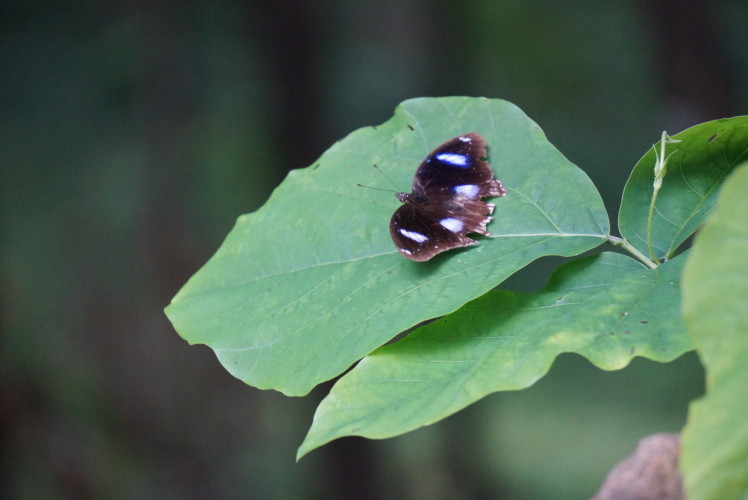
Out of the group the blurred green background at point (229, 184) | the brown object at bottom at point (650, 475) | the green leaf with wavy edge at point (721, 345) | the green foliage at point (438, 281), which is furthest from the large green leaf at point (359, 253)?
the blurred green background at point (229, 184)

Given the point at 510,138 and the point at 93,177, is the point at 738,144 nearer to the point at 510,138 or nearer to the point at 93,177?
the point at 510,138

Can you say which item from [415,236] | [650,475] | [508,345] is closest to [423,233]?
[415,236]

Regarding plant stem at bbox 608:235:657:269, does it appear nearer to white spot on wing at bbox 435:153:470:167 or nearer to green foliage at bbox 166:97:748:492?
green foliage at bbox 166:97:748:492

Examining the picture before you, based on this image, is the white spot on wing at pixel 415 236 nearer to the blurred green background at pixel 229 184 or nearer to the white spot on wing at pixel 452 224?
the white spot on wing at pixel 452 224

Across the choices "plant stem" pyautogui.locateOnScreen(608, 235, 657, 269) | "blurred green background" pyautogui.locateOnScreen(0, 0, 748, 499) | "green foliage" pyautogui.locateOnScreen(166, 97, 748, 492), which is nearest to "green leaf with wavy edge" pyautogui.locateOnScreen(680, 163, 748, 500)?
"green foliage" pyautogui.locateOnScreen(166, 97, 748, 492)

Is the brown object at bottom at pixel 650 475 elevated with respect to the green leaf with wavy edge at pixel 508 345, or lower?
lower

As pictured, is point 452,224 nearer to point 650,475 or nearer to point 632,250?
point 632,250

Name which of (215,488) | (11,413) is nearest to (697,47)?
(215,488)
